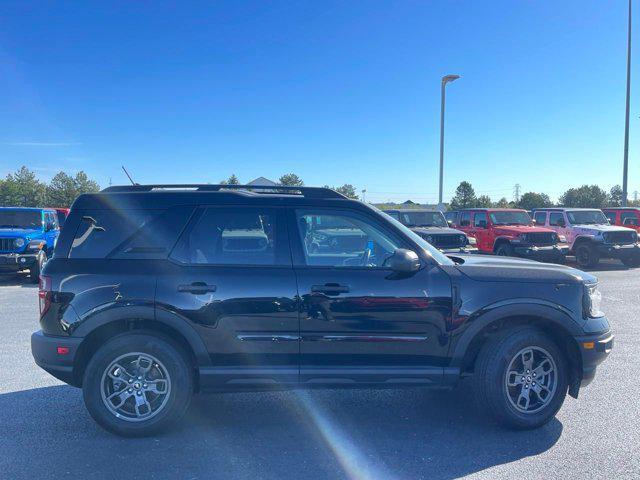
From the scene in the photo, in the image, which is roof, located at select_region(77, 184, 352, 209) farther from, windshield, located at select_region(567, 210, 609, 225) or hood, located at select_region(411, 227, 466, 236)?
windshield, located at select_region(567, 210, 609, 225)

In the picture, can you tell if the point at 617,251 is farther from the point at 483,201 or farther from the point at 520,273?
the point at 483,201

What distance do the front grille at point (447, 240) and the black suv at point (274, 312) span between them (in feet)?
29.4

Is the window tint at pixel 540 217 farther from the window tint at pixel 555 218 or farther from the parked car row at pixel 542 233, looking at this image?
the window tint at pixel 555 218

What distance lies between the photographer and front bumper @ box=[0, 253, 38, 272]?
499 inches

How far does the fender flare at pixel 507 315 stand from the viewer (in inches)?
162

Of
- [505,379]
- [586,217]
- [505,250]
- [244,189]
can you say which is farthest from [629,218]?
[244,189]

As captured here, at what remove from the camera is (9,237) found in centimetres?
1273

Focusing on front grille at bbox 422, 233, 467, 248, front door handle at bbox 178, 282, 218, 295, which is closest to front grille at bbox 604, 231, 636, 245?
front grille at bbox 422, 233, 467, 248

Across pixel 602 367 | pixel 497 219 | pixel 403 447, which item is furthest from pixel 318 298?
pixel 497 219

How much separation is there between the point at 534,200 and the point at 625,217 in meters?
32.1

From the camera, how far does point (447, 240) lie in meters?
13.6

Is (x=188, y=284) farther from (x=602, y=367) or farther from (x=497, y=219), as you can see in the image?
(x=497, y=219)

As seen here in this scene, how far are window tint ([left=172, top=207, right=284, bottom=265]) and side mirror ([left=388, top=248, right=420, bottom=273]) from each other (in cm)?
83

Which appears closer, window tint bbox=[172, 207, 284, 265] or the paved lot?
the paved lot
